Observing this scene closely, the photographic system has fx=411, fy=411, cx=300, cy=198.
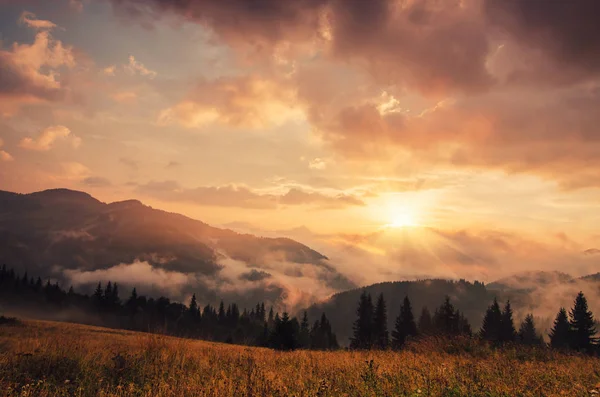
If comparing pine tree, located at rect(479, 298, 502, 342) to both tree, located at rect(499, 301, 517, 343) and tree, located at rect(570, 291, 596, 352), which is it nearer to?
tree, located at rect(499, 301, 517, 343)

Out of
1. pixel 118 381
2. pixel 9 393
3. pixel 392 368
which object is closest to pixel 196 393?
pixel 118 381

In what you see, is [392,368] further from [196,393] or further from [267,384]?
[196,393]

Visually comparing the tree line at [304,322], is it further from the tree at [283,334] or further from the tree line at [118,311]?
the tree at [283,334]

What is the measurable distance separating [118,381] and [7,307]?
121m

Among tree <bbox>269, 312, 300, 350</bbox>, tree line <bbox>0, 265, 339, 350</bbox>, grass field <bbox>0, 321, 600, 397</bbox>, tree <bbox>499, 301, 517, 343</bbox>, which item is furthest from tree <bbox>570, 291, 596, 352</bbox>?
tree line <bbox>0, 265, 339, 350</bbox>

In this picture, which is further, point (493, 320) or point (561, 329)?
point (493, 320)

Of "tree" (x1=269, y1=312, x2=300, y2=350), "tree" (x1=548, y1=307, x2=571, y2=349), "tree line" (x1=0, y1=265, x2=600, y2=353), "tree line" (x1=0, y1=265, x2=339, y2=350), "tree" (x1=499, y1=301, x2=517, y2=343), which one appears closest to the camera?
"tree" (x1=269, y1=312, x2=300, y2=350)

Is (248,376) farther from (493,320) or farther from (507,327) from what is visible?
(493,320)

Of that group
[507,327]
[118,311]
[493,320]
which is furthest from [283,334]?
[118,311]

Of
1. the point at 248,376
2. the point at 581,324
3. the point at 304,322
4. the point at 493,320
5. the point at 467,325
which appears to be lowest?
the point at 304,322

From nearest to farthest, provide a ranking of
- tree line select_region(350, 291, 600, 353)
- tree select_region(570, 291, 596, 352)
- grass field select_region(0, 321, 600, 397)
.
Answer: grass field select_region(0, 321, 600, 397) < tree select_region(570, 291, 596, 352) < tree line select_region(350, 291, 600, 353)

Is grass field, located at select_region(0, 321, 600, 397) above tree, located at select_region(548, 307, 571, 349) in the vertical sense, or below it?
above

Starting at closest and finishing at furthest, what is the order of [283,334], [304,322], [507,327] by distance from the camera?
[283,334] < [507,327] < [304,322]

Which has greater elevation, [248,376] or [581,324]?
[248,376]
